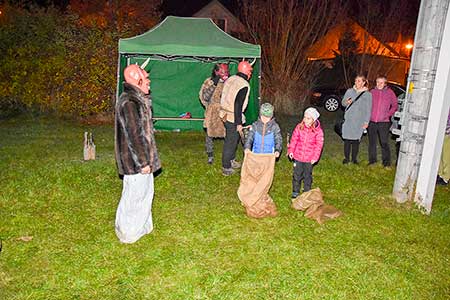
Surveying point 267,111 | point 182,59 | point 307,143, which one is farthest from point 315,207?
point 182,59

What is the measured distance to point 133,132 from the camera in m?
4.14

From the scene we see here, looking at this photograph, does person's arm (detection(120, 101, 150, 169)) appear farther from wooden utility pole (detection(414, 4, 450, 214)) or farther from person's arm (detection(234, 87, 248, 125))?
wooden utility pole (detection(414, 4, 450, 214))

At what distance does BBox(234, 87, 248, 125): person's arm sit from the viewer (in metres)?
6.34

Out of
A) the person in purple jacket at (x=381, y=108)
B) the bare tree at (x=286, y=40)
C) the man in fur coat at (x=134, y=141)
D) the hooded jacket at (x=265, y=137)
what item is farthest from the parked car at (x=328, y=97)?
the man in fur coat at (x=134, y=141)

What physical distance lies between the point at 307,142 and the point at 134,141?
7.82 ft

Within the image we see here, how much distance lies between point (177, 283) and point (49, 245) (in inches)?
61.4

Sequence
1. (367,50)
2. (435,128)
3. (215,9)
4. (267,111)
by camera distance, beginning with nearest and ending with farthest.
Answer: (267,111), (435,128), (367,50), (215,9)

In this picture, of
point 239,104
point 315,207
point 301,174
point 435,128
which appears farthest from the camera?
point 239,104

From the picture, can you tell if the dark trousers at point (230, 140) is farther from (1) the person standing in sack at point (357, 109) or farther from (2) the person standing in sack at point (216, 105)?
(1) the person standing in sack at point (357, 109)

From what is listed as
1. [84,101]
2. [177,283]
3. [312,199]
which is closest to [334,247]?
[312,199]

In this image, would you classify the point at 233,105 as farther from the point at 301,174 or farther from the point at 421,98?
the point at 421,98

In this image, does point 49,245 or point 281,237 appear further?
point 281,237

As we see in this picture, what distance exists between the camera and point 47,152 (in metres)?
7.91

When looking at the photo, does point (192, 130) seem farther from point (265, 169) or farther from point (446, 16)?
point (446, 16)
